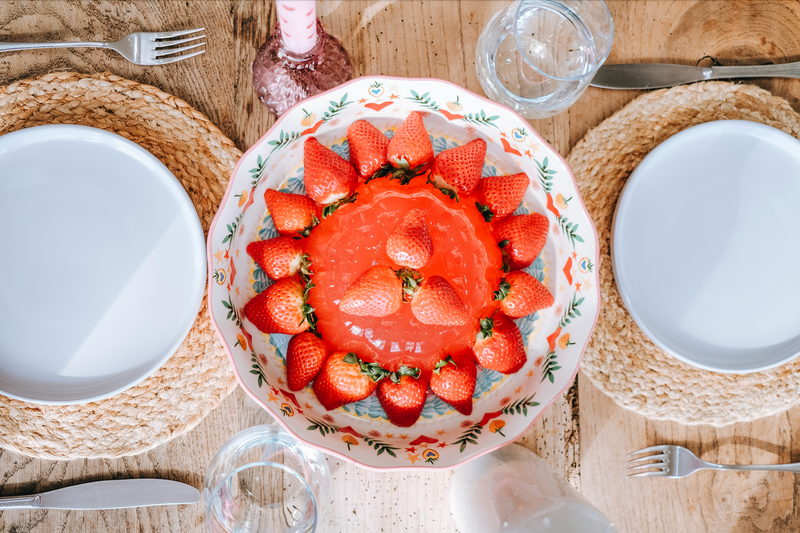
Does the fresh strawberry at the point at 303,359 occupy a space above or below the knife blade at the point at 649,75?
below

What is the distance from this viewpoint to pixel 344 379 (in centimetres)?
89

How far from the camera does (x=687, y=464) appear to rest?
1.08 metres

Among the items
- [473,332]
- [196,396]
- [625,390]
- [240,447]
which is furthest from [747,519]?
[196,396]

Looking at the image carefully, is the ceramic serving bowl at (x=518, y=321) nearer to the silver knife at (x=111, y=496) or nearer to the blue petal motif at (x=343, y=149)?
the blue petal motif at (x=343, y=149)

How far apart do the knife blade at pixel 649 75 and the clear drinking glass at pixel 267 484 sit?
0.98 metres

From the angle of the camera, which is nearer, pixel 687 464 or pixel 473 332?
pixel 473 332

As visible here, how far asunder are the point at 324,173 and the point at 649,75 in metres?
0.72

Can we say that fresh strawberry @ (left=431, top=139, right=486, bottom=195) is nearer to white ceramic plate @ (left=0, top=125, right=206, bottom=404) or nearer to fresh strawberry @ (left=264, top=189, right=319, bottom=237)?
fresh strawberry @ (left=264, top=189, right=319, bottom=237)

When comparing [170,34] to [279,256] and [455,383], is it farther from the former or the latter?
[455,383]

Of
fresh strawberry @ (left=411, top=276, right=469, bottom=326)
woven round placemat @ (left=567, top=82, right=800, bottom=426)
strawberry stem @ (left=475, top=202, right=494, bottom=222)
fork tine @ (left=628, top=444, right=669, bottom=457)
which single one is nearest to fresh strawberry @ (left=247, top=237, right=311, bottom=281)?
fresh strawberry @ (left=411, top=276, right=469, bottom=326)

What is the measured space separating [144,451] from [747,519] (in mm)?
1308

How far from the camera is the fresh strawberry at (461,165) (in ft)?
2.90

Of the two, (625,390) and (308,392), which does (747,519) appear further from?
(308,392)

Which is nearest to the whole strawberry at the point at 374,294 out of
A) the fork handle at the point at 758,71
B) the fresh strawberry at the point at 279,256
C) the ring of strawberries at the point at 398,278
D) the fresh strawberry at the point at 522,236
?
the ring of strawberries at the point at 398,278
